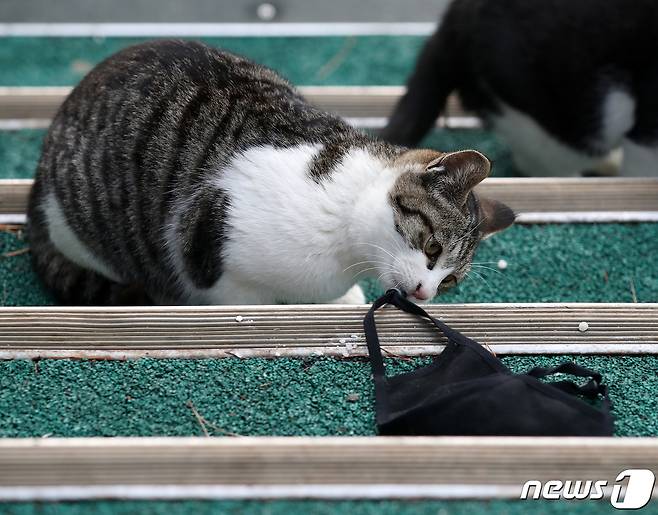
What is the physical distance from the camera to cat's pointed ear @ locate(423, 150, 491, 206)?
1762mm

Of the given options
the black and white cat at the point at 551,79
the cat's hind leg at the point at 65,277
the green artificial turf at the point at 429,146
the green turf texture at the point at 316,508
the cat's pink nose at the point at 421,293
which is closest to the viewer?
the green turf texture at the point at 316,508

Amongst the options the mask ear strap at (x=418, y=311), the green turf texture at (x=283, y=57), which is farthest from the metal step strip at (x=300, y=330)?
the green turf texture at (x=283, y=57)

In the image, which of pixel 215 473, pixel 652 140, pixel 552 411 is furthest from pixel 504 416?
pixel 652 140

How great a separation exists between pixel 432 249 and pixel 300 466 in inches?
24.8

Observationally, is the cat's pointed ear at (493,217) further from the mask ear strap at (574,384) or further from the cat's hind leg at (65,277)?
the cat's hind leg at (65,277)

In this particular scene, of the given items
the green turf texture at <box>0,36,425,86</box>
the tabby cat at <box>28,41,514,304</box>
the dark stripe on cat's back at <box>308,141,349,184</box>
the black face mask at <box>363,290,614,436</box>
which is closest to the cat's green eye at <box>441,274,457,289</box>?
the tabby cat at <box>28,41,514,304</box>

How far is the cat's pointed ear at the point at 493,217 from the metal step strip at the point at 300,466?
2.20 ft

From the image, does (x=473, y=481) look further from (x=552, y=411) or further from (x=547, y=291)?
(x=547, y=291)

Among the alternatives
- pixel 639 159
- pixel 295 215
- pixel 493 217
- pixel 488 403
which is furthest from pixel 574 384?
pixel 639 159

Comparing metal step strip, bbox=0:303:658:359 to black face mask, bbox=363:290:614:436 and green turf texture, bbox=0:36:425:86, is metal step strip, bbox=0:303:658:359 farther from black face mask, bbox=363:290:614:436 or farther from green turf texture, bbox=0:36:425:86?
green turf texture, bbox=0:36:425:86

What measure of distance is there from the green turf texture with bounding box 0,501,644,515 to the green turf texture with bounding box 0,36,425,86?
207 cm

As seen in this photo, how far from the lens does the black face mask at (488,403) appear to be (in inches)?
61.4

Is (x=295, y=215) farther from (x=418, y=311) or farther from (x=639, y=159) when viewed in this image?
(x=639, y=159)

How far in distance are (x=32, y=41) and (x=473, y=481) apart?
9.24 ft
